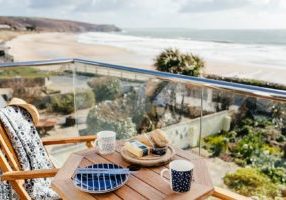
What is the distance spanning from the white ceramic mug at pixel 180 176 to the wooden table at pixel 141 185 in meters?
0.03

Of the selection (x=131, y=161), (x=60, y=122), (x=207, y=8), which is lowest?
(x=60, y=122)

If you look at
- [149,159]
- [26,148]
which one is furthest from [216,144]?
[149,159]

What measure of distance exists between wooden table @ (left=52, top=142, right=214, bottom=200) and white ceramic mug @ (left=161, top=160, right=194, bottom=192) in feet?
0.09

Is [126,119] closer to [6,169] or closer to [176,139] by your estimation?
[176,139]

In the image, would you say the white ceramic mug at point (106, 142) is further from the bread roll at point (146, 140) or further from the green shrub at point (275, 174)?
the green shrub at point (275, 174)

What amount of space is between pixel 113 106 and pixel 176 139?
1.44m

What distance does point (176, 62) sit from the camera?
436 inches

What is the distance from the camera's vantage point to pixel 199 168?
1719 millimetres

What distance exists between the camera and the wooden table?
1.47 metres

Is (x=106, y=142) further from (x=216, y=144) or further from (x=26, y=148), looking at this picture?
(x=216, y=144)

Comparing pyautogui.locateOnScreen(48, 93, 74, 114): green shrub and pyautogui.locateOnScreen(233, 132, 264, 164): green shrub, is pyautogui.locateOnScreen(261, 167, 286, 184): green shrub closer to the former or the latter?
pyautogui.locateOnScreen(233, 132, 264, 164): green shrub

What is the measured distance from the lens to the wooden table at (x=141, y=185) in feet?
4.81

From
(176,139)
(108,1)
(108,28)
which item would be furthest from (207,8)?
(176,139)

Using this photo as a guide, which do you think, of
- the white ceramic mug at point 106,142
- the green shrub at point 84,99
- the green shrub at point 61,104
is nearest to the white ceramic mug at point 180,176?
the white ceramic mug at point 106,142
